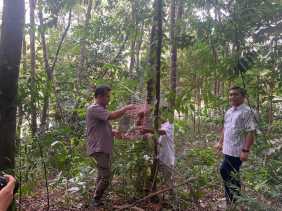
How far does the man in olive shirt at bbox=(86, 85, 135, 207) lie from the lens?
5.05 meters

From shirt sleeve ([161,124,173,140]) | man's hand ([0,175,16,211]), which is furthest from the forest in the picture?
man's hand ([0,175,16,211])

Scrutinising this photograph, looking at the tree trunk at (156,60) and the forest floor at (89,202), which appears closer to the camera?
the tree trunk at (156,60)

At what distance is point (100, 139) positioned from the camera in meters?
5.15

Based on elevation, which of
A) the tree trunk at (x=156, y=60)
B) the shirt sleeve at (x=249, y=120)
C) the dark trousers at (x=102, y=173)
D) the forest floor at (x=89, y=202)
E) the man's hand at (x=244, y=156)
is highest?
the tree trunk at (x=156, y=60)

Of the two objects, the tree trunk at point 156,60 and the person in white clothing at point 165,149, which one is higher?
the tree trunk at point 156,60

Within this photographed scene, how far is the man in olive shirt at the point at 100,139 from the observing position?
16.6ft

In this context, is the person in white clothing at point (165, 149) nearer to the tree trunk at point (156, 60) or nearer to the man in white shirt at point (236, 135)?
the tree trunk at point (156, 60)

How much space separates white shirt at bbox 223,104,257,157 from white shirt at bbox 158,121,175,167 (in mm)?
719

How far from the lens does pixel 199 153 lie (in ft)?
16.2

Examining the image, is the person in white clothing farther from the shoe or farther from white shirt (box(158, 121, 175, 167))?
the shoe

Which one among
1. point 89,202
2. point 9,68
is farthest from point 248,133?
point 9,68

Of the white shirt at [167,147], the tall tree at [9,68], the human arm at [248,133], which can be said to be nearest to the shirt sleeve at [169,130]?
the white shirt at [167,147]

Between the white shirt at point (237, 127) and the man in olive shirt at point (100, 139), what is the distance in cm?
153

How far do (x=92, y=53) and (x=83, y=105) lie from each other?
330cm
